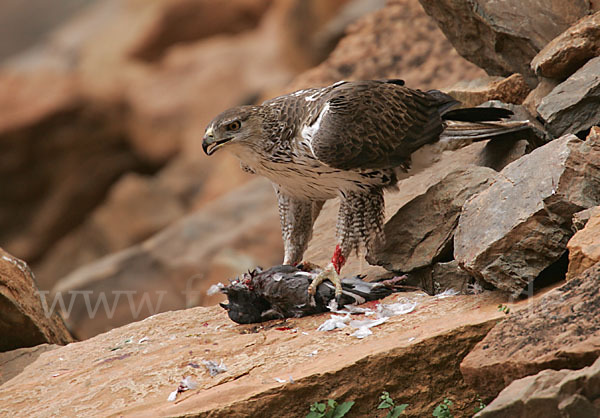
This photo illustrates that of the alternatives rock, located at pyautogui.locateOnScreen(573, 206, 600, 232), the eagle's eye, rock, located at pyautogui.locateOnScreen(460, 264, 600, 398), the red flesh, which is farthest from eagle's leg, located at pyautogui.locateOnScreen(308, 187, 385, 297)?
→ rock, located at pyautogui.locateOnScreen(460, 264, 600, 398)

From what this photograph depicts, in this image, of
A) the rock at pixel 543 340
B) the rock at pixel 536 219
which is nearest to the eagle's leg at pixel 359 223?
the rock at pixel 536 219

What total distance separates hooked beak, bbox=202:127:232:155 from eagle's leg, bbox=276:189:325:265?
0.73 meters

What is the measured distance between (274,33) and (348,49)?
511 centimetres

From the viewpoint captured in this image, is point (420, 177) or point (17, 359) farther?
point (420, 177)

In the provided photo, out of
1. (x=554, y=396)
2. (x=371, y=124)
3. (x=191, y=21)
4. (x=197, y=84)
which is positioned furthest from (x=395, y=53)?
(x=554, y=396)

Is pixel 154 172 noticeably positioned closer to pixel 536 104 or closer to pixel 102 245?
pixel 102 245

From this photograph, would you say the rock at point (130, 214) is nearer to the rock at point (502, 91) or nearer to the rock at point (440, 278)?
the rock at point (502, 91)

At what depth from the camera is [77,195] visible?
14.5m

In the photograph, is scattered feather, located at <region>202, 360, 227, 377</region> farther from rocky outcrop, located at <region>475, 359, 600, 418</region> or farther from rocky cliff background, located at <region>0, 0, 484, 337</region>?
rocky cliff background, located at <region>0, 0, 484, 337</region>

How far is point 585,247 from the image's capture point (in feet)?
10.8

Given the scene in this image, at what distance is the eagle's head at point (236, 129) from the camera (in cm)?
473

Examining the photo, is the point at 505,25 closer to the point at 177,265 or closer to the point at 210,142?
the point at 210,142

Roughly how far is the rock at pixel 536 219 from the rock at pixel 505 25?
2.03 m

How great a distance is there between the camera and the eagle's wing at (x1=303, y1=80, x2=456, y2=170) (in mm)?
4527
